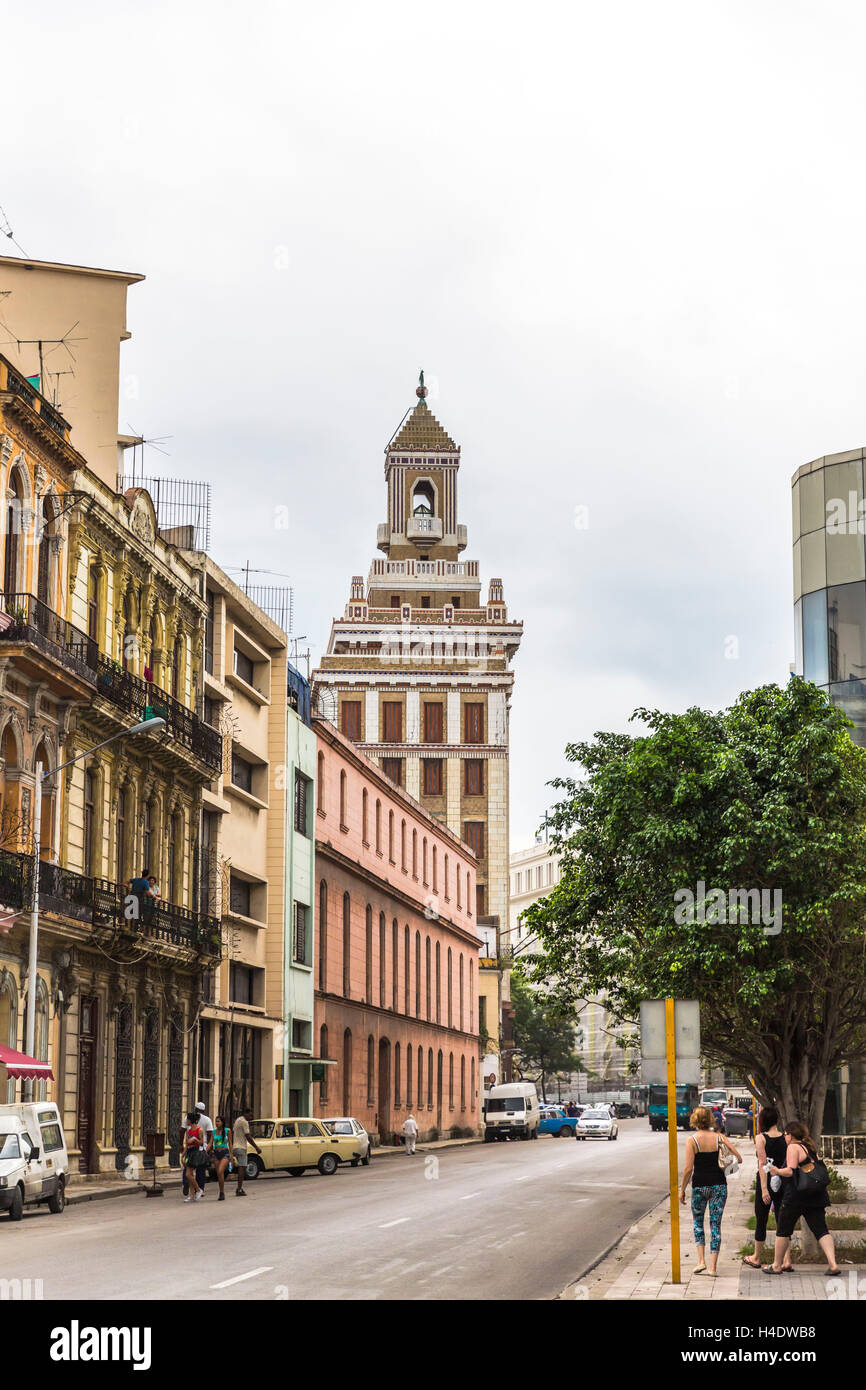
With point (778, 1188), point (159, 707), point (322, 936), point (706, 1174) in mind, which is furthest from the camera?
point (322, 936)

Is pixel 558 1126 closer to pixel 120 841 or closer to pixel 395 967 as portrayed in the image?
pixel 395 967

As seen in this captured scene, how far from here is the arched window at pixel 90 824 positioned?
41625mm

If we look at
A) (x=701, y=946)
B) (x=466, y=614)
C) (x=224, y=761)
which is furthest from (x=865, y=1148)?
(x=466, y=614)

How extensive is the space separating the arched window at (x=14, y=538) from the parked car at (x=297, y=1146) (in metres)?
15.6

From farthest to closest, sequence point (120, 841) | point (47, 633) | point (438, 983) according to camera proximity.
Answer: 1. point (438, 983)
2. point (120, 841)
3. point (47, 633)

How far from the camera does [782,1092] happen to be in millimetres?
26219

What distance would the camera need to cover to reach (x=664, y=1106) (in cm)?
10012

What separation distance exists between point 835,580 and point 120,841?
19301 mm

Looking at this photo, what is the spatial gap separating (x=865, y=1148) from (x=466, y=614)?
250 feet

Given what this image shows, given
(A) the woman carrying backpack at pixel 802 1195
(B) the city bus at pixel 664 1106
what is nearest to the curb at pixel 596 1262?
(A) the woman carrying backpack at pixel 802 1195

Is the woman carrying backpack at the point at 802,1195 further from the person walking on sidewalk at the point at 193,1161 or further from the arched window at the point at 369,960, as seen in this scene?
the arched window at the point at 369,960

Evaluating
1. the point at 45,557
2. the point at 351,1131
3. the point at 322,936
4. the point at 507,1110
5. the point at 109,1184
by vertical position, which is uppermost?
the point at 45,557

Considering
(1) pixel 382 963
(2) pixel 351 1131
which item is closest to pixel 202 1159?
(2) pixel 351 1131

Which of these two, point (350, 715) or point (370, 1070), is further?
point (350, 715)
